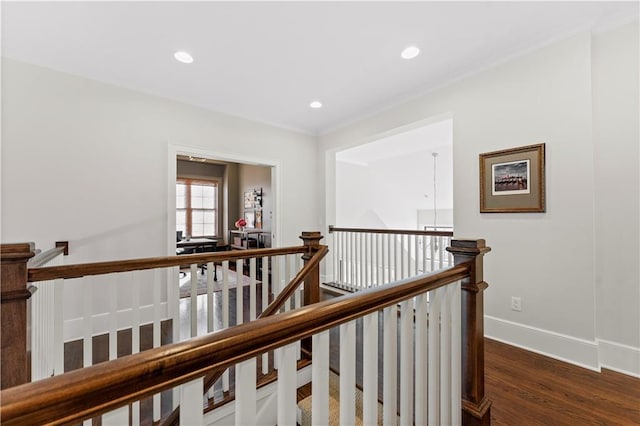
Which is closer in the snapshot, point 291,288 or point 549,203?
point 291,288

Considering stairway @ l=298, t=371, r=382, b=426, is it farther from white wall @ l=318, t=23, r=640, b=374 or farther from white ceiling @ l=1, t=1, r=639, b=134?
white ceiling @ l=1, t=1, r=639, b=134

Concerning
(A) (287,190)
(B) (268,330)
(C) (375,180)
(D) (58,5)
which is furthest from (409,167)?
(B) (268,330)

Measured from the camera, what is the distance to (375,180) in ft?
25.5

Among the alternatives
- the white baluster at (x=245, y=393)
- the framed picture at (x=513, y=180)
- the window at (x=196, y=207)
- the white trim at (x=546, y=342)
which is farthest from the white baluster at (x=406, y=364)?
the window at (x=196, y=207)

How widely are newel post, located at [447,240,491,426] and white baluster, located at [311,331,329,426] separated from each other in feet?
2.90

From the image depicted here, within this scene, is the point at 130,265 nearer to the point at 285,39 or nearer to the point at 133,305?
A: the point at 133,305

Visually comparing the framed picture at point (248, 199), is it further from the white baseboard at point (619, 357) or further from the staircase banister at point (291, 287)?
the white baseboard at point (619, 357)

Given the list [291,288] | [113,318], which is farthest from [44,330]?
[291,288]

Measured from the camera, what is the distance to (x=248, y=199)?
298 inches

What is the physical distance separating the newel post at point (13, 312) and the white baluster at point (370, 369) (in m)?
1.45

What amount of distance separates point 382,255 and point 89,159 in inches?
138

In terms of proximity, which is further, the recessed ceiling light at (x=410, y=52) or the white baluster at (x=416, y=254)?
the white baluster at (x=416, y=254)

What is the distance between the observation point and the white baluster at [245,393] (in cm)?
67

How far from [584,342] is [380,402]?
1.69 m
